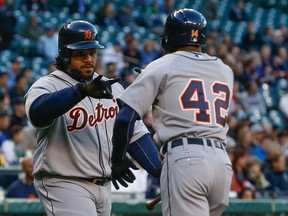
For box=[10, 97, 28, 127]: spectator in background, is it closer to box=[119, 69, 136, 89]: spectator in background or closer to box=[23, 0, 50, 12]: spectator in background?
box=[119, 69, 136, 89]: spectator in background

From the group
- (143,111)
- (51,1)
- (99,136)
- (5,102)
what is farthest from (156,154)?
(51,1)

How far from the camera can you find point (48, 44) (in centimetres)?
1503

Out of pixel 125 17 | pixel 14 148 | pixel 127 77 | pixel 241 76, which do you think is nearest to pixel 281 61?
pixel 241 76

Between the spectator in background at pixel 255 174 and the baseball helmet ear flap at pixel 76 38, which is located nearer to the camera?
the baseball helmet ear flap at pixel 76 38

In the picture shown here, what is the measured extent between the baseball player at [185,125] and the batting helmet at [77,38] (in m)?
0.68

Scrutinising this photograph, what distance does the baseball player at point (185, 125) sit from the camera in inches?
195

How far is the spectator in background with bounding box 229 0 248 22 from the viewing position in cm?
2153

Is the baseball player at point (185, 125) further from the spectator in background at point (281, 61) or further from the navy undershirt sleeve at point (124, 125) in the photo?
the spectator in background at point (281, 61)

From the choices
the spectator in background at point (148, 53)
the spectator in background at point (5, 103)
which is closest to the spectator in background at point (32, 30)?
the spectator in background at point (148, 53)

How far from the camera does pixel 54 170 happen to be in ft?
17.9

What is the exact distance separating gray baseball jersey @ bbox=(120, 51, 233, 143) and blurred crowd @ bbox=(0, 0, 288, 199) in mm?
4412

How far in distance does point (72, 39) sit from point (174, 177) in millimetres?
1227

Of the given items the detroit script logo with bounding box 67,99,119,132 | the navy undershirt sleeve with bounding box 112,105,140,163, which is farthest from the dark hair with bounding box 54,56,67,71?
the navy undershirt sleeve with bounding box 112,105,140,163

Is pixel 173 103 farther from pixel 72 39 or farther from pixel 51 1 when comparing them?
pixel 51 1
